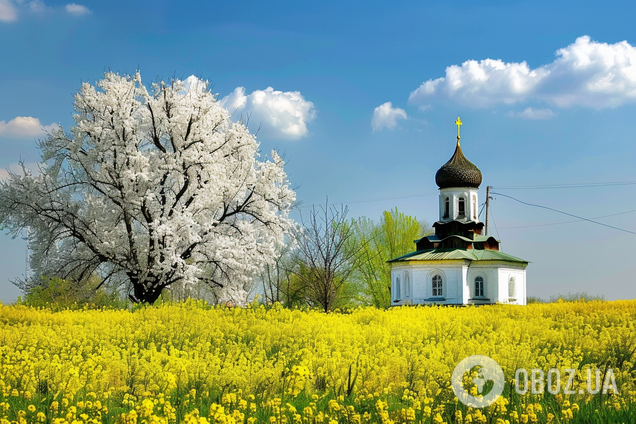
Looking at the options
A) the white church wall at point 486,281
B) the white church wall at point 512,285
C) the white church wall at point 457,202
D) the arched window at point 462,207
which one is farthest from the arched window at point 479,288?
the arched window at point 462,207

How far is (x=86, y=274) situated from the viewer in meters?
24.8

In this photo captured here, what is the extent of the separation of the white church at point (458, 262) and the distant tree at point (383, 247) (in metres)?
2.86

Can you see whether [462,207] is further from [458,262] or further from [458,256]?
[458,262]

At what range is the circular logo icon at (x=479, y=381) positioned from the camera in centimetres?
667

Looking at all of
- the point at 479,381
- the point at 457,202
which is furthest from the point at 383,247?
the point at 479,381

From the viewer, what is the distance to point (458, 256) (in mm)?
39938

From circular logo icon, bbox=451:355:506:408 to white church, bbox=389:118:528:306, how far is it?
3091 centimetres

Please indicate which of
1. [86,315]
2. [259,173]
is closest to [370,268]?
[259,173]

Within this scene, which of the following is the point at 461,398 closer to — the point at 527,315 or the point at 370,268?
the point at 527,315

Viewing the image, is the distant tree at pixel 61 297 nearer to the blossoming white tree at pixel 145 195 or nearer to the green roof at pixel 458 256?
the blossoming white tree at pixel 145 195

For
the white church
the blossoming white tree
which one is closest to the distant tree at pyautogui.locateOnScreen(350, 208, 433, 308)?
the white church

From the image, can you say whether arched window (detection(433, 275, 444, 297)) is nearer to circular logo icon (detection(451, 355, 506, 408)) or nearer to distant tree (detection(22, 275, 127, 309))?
distant tree (detection(22, 275, 127, 309))

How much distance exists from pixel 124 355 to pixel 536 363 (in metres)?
5.92

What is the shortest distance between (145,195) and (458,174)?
87.0ft
